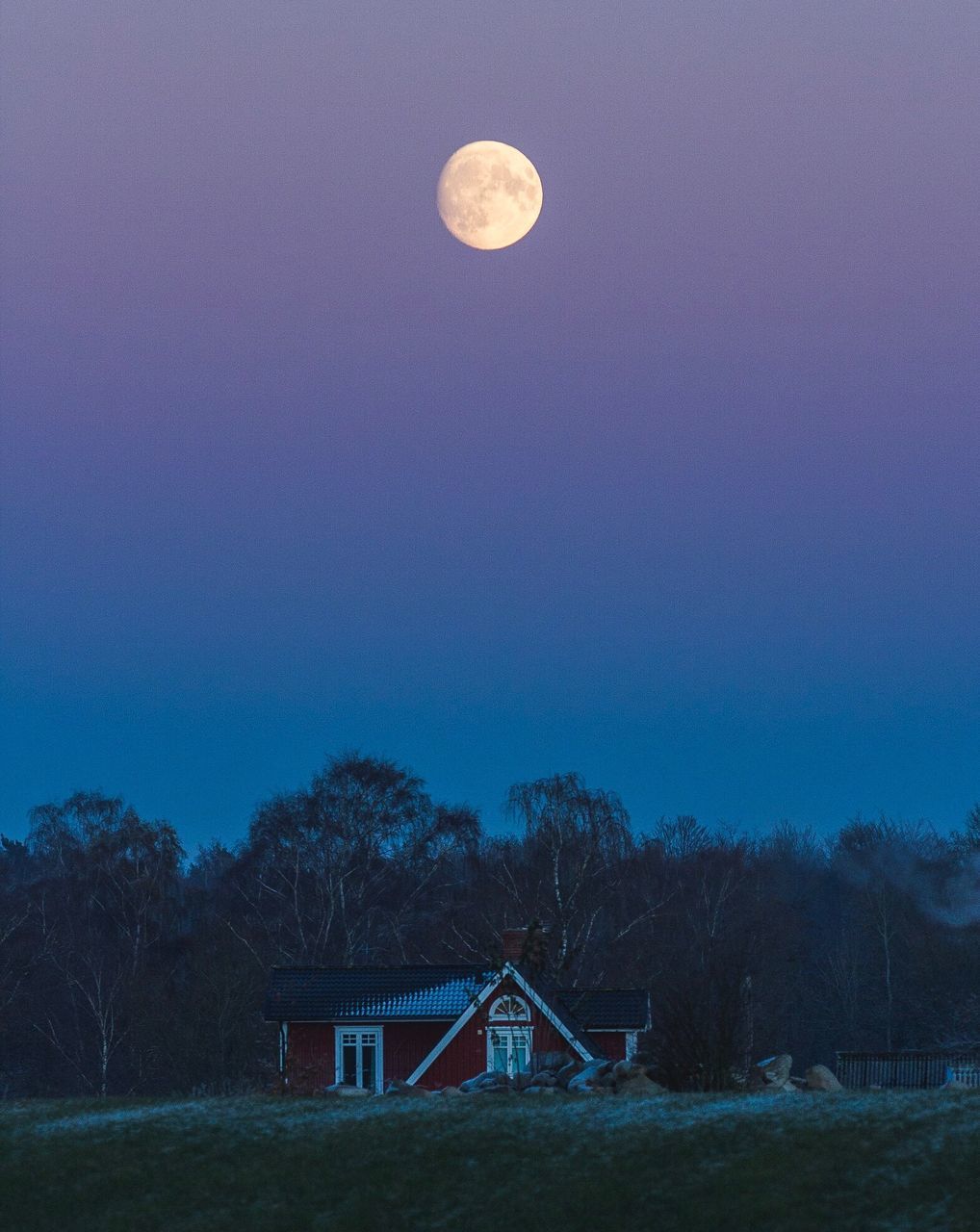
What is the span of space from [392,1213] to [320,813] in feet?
186

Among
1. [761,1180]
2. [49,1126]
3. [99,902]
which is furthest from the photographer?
[99,902]

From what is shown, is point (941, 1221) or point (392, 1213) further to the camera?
point (392, 1213)

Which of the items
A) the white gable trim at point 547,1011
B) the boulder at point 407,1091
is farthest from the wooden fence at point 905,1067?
the boulder at point 407,1091

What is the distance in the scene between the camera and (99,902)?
8119 cm

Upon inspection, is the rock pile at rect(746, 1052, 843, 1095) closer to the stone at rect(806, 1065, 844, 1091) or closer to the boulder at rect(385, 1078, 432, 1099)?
the stone at rect(806, 1065, 844, 1091)

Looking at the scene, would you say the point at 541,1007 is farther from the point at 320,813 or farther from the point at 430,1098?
the point at 320,813

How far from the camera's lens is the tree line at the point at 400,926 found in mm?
66688

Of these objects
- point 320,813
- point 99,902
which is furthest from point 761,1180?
point 99,902

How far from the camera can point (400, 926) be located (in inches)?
2854

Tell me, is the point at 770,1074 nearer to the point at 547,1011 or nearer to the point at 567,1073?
the point at 567,1073

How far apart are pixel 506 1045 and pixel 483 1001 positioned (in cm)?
170

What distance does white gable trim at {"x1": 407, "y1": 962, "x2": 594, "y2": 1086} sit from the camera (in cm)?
3847

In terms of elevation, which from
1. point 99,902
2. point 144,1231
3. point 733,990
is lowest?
point 144,1231

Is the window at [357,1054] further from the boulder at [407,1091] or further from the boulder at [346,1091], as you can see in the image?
the boulder at [407,1091]
